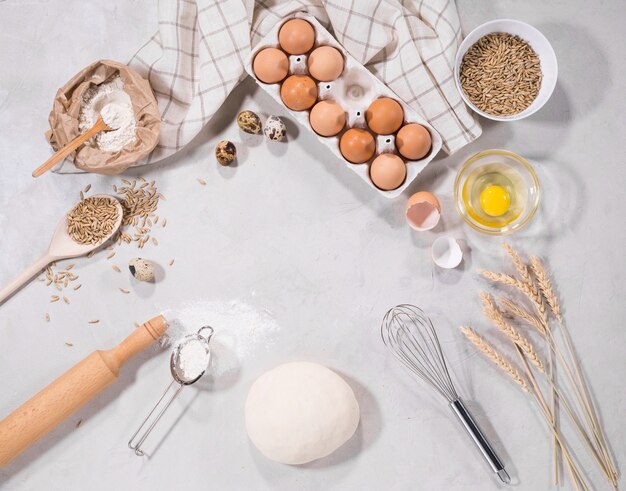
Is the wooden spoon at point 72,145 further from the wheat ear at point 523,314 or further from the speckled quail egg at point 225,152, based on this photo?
the wheat ear at point 523,314

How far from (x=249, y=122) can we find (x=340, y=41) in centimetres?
29

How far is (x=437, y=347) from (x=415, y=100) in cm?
59

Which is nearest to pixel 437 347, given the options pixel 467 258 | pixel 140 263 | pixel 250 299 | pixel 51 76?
pixel 467 258

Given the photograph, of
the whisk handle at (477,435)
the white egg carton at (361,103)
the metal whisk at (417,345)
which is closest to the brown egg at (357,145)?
the white egg carton at (361,103)

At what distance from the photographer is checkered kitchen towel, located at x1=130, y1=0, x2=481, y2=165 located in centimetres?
128

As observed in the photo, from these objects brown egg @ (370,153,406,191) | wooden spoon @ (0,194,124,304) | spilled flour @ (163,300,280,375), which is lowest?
spilled flour @ (163,300,280,375)

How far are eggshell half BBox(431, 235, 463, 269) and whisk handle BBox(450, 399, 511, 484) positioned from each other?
313mm

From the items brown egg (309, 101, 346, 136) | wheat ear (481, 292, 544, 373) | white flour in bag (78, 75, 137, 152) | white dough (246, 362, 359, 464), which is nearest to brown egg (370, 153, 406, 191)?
brown egg (309, 101, 346, 136)

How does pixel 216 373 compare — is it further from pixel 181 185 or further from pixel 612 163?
pixel 612 163

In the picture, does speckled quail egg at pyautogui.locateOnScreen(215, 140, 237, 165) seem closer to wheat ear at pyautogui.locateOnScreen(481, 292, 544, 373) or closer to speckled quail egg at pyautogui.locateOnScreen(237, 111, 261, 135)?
speckled quail egg at pyautogui.locateOnScreen(237, 111, 261, 135)

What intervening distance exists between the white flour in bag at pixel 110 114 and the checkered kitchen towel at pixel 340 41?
0.25ft

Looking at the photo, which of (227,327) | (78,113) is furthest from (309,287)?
(78,113)

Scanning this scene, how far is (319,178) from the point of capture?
1341 millimetres

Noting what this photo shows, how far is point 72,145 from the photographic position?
123cm
